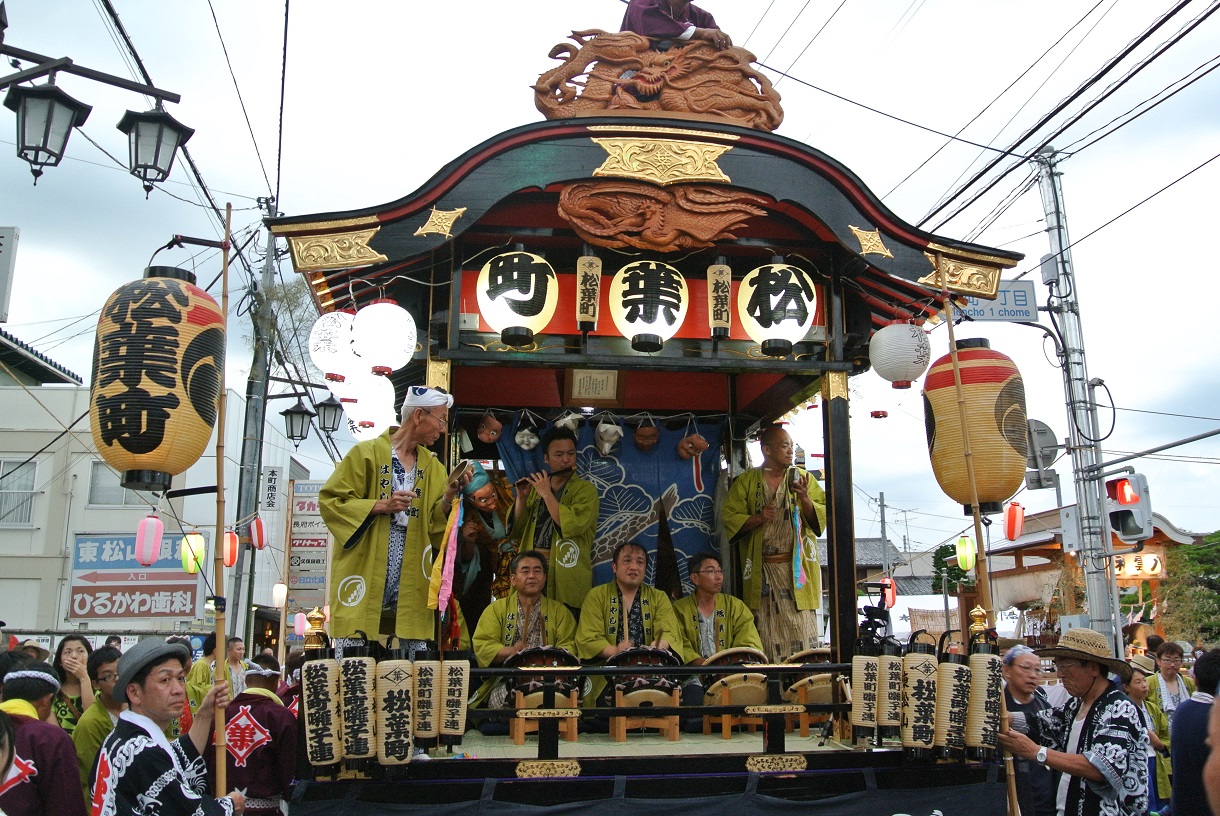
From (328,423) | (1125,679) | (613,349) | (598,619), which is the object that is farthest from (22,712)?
(328,423)

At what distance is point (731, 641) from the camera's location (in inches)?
310

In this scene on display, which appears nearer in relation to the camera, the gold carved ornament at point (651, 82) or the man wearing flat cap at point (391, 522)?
the man wearing flat cap at point (391, 522)

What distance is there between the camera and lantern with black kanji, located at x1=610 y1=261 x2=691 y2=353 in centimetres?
684

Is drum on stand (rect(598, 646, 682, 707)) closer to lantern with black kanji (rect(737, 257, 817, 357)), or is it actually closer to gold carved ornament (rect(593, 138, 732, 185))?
lantern with black kanji (rect(737, 257, 817, 357))

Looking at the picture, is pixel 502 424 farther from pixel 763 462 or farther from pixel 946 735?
pixel 946 735

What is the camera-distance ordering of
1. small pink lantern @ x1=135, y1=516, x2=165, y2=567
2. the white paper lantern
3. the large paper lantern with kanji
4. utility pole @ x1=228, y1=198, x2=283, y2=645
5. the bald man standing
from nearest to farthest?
the large paper lantern with kanji
the white paper lantern
the bald man standing
utility pole @ x1=228, y1=198, x2=283, y2=645
small pink lantern @ x1=135, y1=516, x2=165, y2=567

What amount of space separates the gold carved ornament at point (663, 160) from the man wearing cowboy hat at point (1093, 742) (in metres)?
3.92

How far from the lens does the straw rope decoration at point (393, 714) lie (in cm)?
480

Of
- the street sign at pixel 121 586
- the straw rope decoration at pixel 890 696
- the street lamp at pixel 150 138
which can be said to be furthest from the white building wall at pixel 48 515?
the straw rope decoration at pixel 890 696

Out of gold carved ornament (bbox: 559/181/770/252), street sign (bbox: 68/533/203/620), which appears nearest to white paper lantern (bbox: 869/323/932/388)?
gold carved ornament (bbox: 559/181/770/252)

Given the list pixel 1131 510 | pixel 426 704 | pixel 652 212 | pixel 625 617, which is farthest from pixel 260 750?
pixel 1131 510

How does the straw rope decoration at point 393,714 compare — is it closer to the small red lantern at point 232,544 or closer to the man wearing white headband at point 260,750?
the man wearing white headband at point 260,750

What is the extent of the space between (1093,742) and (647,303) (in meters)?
4.06

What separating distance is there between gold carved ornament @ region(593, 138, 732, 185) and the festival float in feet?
0.06
